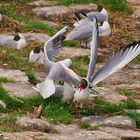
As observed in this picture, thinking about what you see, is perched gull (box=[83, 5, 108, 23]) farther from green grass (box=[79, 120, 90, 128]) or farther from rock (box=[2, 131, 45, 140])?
rock (box=[2, 131, 45, 140])

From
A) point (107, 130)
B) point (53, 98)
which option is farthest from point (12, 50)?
point (107, 130)

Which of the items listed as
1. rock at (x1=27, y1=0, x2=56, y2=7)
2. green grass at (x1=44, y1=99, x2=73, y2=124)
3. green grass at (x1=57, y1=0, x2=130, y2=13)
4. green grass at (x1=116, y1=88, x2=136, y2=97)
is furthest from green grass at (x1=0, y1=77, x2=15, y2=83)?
green grass at (x1=57, y1=0, x2=130, y2=13)

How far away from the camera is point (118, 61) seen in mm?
7320

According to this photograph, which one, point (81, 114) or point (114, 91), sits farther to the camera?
point (114, 91)

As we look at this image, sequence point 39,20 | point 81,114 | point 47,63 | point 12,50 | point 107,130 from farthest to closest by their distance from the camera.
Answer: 1. point 39,20
2. point 12,50
3. point 47,63
4. point 81,114
5. point 107,130

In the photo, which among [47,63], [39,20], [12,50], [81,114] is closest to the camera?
[81,114]

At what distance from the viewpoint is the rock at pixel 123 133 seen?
6.48m

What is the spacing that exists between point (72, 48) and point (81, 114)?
Result: 299 cm

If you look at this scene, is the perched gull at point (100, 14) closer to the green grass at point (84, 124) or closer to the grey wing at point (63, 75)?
the grey wing at point (63, 75)

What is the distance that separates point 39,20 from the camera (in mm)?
11297

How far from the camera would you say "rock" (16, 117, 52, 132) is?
641 cm

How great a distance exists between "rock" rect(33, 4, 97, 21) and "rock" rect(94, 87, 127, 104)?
3.65m

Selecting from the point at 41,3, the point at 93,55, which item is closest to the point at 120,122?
the point at 93,55

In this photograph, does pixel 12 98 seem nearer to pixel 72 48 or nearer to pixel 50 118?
pixel 50 118
